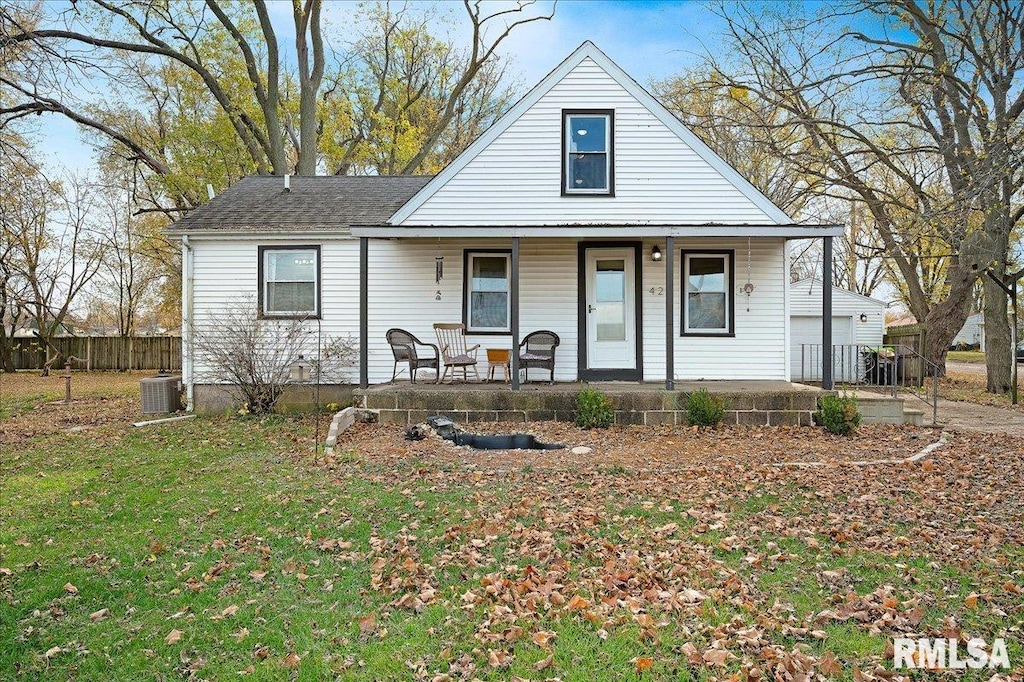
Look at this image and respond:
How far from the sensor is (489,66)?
1014 inches

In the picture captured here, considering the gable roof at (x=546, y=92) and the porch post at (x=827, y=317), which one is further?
the gable roof at (x=546, y=92)

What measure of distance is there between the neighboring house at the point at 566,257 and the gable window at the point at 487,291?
26 mm

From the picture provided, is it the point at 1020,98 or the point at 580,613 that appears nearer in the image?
the point at 580,613

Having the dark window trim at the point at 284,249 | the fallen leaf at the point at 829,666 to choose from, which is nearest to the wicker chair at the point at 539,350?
the dark window trim at the point at 284,249

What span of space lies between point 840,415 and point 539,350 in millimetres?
4760

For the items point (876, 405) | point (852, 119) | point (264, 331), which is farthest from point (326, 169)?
point (876, 405)

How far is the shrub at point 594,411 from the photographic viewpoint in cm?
934

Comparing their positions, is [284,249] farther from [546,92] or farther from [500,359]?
[546,92]

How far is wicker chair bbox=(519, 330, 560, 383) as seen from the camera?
34.8ft

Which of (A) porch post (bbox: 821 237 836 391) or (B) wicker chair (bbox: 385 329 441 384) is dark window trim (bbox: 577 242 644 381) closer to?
(B) wicker chair (bbox: 385 329 441 384)

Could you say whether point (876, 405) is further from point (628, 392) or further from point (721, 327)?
point (628, 392)

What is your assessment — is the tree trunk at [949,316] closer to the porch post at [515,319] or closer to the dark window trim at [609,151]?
the dark window trim at [609,151]

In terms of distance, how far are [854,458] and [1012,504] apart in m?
2.03

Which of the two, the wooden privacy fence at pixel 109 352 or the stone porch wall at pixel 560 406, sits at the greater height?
the wooden privacy fence at pixel 109 352
